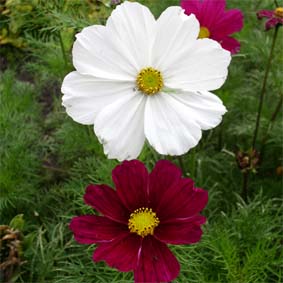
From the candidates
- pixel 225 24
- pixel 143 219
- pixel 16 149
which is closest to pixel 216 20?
pixel 225 24

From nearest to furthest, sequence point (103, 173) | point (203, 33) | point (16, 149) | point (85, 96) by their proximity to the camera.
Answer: point (85, 96)
point (203, 33)
point (103, 173)
point (16, 149)

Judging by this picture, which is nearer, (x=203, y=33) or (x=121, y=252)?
(x=121, y=252)

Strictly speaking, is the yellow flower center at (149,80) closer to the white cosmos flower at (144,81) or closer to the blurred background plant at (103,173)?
the white cosmos flower at (144,81)

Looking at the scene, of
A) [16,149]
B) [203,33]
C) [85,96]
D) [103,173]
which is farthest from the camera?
[16,149]

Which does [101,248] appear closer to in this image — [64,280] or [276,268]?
[64,280]

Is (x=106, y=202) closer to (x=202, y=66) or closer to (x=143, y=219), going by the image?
(x=143, y=219)

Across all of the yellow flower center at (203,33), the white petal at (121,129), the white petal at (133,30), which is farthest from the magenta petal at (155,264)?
the yellow flower center at (203,33)
